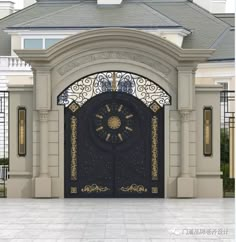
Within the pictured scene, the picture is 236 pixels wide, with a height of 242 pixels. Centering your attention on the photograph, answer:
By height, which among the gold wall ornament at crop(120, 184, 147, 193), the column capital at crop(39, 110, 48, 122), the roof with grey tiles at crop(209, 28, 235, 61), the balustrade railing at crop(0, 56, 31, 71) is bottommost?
the gold wall ornament at crop(120, 184, 147, 193)

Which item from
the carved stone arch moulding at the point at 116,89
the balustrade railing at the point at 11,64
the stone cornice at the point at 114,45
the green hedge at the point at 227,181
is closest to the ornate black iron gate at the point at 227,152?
the green hedge at the point at 227,181

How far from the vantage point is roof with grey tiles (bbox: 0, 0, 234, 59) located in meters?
33.8

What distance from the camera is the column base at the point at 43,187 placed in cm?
1800

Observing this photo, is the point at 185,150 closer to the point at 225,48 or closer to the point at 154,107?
the point at 154,107

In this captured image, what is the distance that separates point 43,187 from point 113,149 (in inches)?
70.1

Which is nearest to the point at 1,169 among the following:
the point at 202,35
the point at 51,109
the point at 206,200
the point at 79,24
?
the point at 51,109

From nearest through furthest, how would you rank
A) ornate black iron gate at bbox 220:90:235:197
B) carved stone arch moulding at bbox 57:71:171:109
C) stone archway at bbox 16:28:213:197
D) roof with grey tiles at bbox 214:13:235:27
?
stone archway at bbox 16:28:213:197 < ornate black iron gate at bbox 220:90:235:197 < carved stone arch moulding at bbox 57:71:171:109 < roof with grey tiles at bbox 214:13:235:27

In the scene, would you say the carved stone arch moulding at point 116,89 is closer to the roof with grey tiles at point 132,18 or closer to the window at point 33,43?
the roof with grey tiles at point 132,18

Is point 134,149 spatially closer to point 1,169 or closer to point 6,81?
point 1,169

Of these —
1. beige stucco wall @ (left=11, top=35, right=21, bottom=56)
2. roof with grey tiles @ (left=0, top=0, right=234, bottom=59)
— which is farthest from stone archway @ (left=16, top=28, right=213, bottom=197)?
beige stucco wall @ (left=11, top=35, right=21, bottom=56)

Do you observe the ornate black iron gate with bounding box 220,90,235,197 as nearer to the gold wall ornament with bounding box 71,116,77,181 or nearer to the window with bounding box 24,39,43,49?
the gold wall ornament with bounding box 71,116,77,181

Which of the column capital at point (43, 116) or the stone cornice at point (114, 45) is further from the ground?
the stone cornice at point (114, 45)

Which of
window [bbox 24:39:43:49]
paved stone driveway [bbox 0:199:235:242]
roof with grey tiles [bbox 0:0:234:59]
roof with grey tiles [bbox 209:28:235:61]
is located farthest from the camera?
roof with grey tiles [bbox 0:0:234:59]

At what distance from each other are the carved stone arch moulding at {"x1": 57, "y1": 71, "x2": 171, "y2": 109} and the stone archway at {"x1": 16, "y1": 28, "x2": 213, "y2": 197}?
0.15 m
